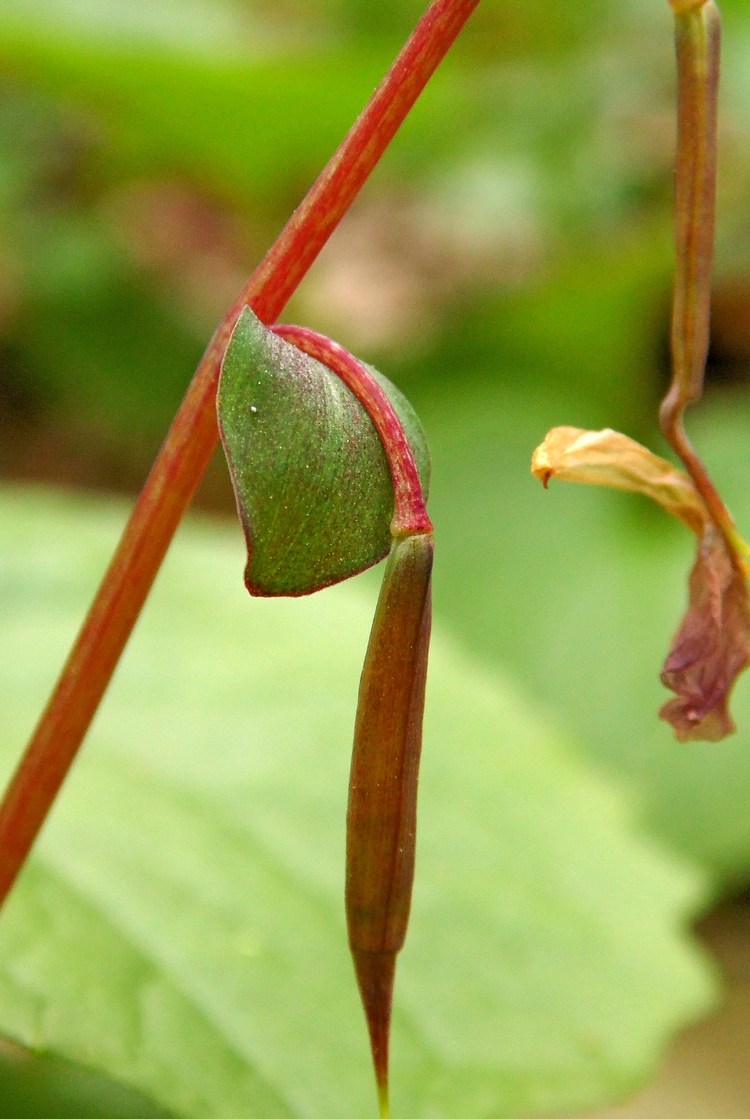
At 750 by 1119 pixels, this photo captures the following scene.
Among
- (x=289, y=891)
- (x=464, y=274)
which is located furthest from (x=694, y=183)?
(x=464, y=274)

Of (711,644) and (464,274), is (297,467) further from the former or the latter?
(464,274)

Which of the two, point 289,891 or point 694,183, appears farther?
point 289,891

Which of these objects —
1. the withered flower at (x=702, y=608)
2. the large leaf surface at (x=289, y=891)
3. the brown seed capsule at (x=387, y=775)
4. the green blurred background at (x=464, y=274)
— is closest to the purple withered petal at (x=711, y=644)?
the withered flower at (x=702, y=608)

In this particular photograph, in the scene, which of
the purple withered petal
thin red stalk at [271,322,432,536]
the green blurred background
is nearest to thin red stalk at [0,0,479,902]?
thin red stalk at [271,322,432,536]

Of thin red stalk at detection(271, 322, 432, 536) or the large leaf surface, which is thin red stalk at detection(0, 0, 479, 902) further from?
the large leaf surface

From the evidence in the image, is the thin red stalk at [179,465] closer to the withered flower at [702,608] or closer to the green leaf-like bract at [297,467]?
the green leaf-like bract at [297,467]

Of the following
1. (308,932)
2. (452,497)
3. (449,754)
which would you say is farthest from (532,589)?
(308,932)

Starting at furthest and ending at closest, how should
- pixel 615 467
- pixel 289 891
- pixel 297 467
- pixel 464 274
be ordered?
pixel 464 274 < pixel 289 891 < pixel 615 467 < pixel 297 467
